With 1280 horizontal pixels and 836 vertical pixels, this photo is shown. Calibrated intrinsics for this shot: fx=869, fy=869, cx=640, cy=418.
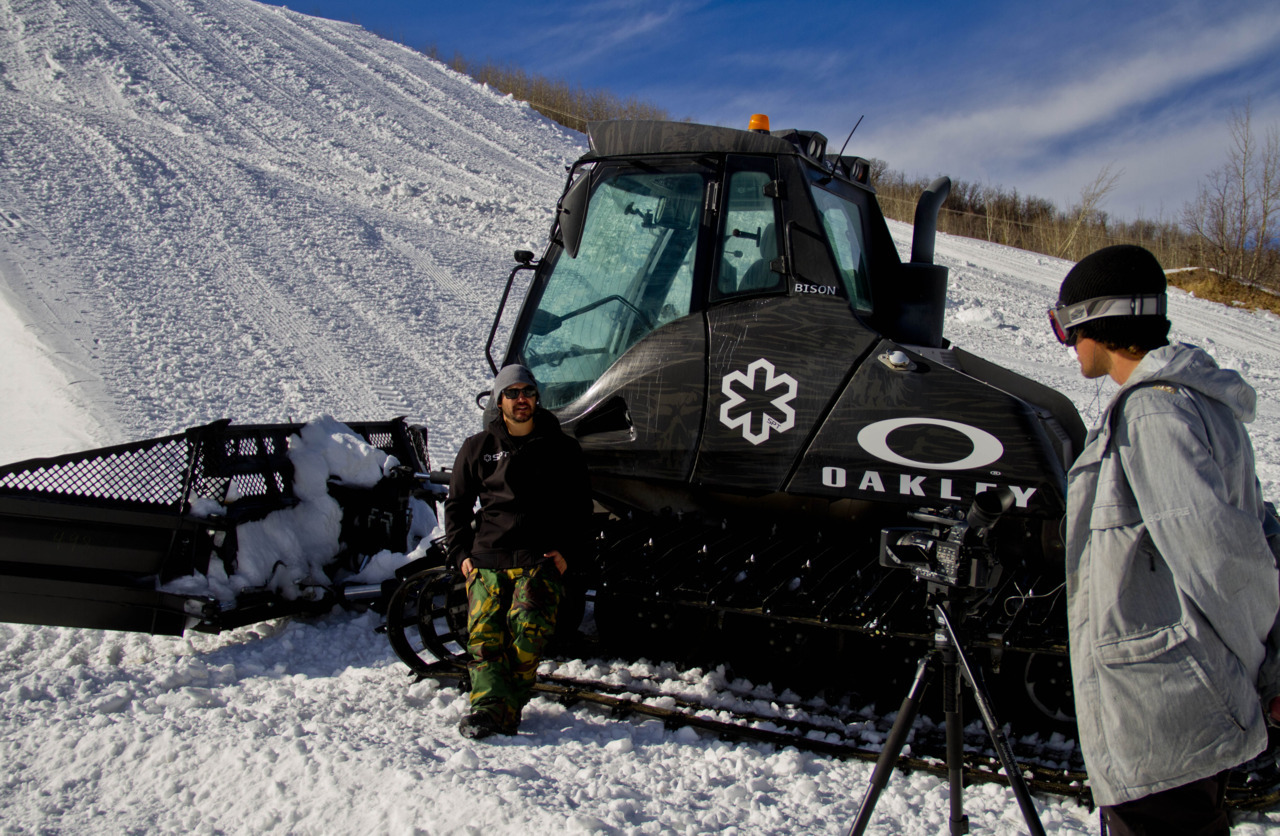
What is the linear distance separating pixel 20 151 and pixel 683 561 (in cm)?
1354

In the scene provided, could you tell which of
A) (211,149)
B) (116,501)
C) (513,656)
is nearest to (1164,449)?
(513,656)

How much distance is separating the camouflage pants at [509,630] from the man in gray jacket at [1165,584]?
2103mm

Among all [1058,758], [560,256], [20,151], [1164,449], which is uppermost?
[20,151]

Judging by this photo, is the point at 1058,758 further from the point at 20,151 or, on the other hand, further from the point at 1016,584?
the point at 20,151

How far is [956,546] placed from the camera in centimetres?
206

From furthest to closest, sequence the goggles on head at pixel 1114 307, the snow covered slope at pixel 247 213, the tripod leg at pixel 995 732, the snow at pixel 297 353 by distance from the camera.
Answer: the snow covered slope at pixel 247 213 → the snow at pixel 297 353 → the tripod leg at pixel 995 732 → the goggles on head at pixel 1114 307

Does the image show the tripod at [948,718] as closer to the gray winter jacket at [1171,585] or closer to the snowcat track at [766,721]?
the gray winter jacket at [1171,585]

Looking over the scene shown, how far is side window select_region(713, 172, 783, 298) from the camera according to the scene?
3494 mm

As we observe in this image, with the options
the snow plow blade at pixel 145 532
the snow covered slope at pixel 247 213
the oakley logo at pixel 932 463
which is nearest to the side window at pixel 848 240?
the oakley logo at pixel 932 463

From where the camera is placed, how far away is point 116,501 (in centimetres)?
362

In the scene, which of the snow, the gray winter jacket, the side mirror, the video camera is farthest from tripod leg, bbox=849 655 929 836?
the side mirror

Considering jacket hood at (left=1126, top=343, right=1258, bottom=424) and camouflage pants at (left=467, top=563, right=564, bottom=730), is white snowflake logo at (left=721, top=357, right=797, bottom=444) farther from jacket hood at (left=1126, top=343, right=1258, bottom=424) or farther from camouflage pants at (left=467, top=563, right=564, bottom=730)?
jacket hood at (left=1126, top=343, right=1258, bottom=424)

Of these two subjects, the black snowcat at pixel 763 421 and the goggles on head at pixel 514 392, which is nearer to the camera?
the black snowcat at pixel 763 421

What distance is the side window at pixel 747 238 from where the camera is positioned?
138 inches
